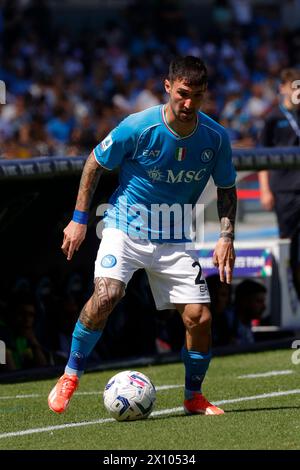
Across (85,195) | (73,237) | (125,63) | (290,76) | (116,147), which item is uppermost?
(125,63)

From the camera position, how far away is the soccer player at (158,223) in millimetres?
6988

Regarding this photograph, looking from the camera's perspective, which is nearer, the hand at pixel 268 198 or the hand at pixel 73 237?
the hand at pixel 73 237

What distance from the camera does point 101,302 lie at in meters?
6.95

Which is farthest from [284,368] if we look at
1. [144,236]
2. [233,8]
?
[233,8]

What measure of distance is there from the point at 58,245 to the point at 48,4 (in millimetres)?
18389

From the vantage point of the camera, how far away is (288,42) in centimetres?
3058

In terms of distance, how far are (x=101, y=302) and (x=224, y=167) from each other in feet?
3.65

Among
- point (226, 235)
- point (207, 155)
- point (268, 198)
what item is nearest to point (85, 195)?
point (207, 155)

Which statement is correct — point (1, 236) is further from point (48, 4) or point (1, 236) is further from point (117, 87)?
point (48, 4)

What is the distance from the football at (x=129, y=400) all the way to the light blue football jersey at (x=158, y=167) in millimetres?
890

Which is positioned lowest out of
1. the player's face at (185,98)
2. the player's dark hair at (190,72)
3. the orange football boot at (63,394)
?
the orange football boot at (63,394)

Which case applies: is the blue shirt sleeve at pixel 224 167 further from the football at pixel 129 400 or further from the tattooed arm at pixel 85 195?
the football at pixel 129 400

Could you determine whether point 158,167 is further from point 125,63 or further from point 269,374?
point 125,63

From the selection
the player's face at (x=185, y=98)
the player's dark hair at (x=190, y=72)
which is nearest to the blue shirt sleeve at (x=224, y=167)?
the player's face at (x=185, y=98)
